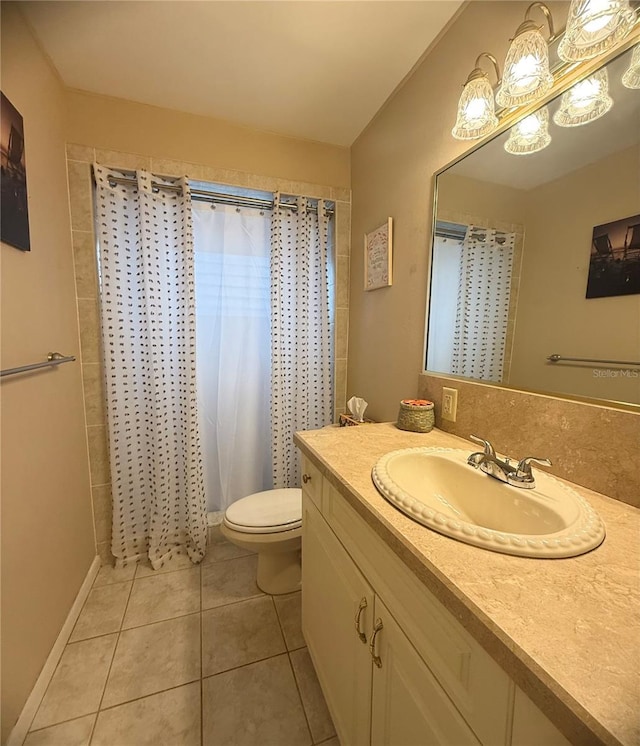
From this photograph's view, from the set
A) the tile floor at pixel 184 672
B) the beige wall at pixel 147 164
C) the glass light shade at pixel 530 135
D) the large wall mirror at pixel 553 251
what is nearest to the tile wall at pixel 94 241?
the beige wall at pixel 147 164

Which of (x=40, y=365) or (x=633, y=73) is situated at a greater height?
(x=633, y=73)

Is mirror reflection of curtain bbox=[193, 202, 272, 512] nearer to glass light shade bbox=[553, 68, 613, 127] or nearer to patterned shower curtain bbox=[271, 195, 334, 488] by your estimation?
patterned shower curtain bbox=[271, 195, 334, 488]

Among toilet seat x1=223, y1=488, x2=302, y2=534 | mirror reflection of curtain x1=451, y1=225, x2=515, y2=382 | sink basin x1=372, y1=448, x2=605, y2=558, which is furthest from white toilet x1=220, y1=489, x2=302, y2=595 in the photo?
mirror reflection of curtain x1=451, y1=225, x2=515, y2=382

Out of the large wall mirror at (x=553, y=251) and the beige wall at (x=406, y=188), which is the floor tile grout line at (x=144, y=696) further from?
the large wall mirror at (x=553, y=251)

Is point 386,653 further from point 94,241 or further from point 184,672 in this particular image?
point 94,241

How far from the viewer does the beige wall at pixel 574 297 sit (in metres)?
0.69

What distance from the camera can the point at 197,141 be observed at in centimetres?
160

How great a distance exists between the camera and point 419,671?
0.56 metres

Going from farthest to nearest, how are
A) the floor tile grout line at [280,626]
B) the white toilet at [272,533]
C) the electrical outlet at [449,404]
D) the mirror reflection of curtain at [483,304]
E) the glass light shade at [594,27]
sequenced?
the white toilet at [272,533], the floor tile grout line at [280,626], the electrical outlet at [449,404], the mirror reflection of curtain at [483,304], the glass light shade at [594,27]

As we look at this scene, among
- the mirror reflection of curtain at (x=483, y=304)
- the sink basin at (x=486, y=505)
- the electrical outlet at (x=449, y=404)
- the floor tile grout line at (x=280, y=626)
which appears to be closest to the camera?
the sink basin at (x=486, y=505)

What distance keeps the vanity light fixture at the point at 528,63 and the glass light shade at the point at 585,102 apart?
0.22 ft

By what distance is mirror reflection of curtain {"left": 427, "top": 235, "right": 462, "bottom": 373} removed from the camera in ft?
3.84

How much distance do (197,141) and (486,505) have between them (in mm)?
2000

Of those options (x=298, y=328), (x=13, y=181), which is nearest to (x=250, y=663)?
(x=298, y=328)
